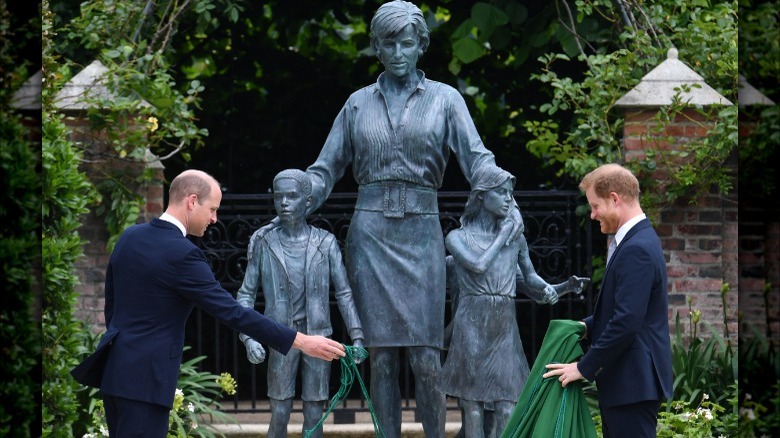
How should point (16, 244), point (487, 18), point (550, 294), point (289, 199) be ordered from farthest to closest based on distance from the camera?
1. point (487, 18)
2. point (550, 294)
3. point (289, 199)
4. point (16, 244)

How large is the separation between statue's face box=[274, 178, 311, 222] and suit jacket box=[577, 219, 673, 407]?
1.45 metres

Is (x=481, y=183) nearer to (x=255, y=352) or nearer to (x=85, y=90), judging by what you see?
(x=255, y=352)

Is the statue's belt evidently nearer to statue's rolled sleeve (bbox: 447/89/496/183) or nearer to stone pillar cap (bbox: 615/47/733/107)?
statue's rolled sleeve (bbox: 447/89/496/183)

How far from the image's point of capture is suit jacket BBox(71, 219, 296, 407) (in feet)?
17.5

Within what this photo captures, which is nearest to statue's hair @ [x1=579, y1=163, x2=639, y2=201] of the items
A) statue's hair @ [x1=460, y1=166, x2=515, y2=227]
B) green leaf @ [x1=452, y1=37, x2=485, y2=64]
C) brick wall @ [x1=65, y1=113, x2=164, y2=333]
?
statue's hair @ [x1=460, y1=166, x2=515, y2=227]

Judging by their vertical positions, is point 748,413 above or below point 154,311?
below

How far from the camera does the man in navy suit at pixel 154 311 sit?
5328mm

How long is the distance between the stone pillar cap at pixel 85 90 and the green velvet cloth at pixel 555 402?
167 inches

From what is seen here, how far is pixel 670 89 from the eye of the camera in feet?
29.2

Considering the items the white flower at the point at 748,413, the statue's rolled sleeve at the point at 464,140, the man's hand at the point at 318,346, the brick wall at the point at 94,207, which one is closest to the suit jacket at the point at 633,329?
the white flower at the point at 748,413

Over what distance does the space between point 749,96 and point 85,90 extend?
15.9 feet

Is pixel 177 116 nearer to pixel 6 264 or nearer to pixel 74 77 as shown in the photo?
pixel 74 77

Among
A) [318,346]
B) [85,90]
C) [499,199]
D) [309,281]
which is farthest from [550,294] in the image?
[85,90]

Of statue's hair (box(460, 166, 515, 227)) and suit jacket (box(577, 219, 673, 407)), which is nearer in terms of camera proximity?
suit jacket (box(577, 219, 673, 407))
